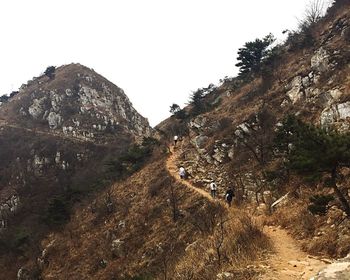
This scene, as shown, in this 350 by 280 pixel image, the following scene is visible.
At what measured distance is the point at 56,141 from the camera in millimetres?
66500

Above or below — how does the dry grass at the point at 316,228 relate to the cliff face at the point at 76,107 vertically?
below

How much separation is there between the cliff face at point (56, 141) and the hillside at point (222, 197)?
19.2 inches

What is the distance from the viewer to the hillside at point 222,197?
401 inches

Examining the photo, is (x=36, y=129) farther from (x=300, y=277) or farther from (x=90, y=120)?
(x=300, y=277)

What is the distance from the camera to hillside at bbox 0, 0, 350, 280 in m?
10.2

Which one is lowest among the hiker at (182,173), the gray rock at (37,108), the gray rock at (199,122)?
the hiker at (182,173)

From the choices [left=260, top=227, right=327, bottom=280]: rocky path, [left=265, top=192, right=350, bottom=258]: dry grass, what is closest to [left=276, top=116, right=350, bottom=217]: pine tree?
[left=265, top=192, right=350, bottom=258]: dry grass

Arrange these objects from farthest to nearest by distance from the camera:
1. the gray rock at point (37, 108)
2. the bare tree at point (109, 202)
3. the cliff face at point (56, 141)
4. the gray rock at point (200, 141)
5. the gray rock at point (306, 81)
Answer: the gray rock at point (37, 108), the cliff face at point (56, 141), the gray rock at point (200, 141), the bare tree at point (109, 202), the gray rock at point (306, 81)

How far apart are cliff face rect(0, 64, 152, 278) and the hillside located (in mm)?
489

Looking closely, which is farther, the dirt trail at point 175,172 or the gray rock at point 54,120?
the gray rock at point 54,120

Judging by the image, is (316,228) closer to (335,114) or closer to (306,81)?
(335,114)

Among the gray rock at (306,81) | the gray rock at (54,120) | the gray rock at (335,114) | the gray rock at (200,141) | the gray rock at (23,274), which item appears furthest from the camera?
the gray rock at (54,120)

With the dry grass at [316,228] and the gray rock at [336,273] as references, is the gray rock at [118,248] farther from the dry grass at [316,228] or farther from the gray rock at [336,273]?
the gray rock at [336,273]

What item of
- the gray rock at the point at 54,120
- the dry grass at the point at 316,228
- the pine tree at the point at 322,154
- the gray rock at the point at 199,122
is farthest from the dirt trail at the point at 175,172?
the gray rock at the point at 54,120
